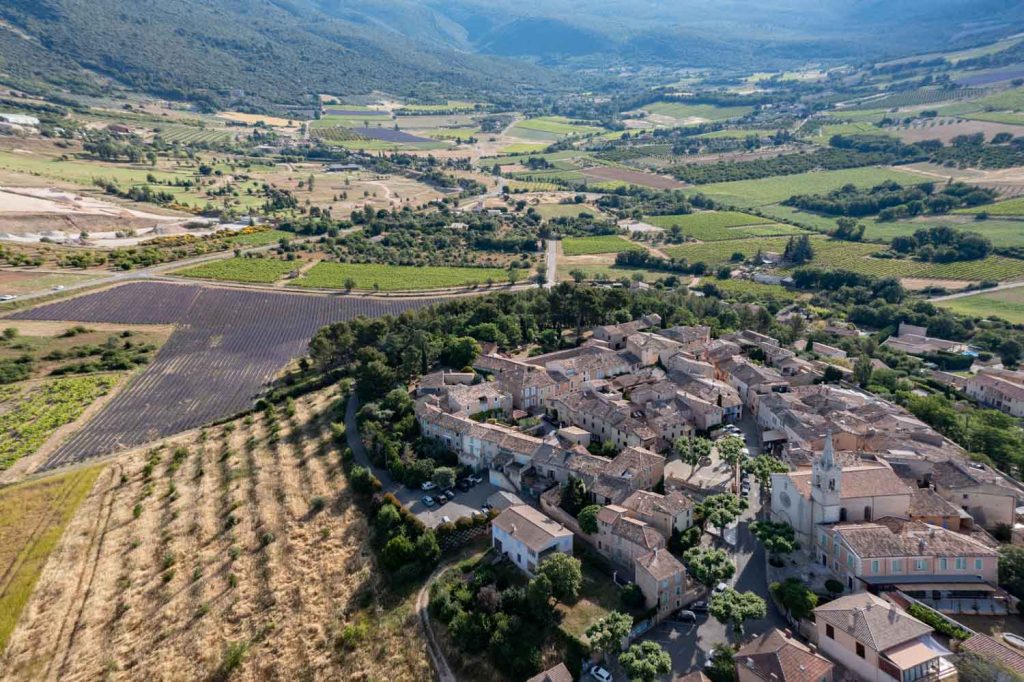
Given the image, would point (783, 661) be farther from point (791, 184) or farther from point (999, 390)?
point (791, 184)

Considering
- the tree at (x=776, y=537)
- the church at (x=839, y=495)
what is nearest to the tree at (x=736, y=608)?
the tree at (x=776, y=537)

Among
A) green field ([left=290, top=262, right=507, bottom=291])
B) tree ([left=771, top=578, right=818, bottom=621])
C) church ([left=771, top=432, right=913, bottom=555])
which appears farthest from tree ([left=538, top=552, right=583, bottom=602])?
green field ([left=290, top=262, right=507, bottom=291])

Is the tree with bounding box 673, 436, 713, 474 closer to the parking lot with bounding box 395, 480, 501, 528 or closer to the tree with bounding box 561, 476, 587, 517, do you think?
the tree with bounding box 561, 476, 587, 517

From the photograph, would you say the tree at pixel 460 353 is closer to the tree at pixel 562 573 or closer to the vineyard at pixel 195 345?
the vineyard at pixel 195 345

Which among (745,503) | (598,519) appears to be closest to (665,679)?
(598,519)

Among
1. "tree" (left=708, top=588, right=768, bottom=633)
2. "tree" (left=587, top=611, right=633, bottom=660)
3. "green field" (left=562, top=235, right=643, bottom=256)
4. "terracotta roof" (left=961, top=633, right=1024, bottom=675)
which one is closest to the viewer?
"terracotta roof" (left=961, top=633, right=1024, bottom=675)

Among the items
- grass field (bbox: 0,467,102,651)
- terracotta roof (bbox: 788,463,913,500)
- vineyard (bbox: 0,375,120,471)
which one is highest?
terracotta roof (bbox: 788,463,913,500)
